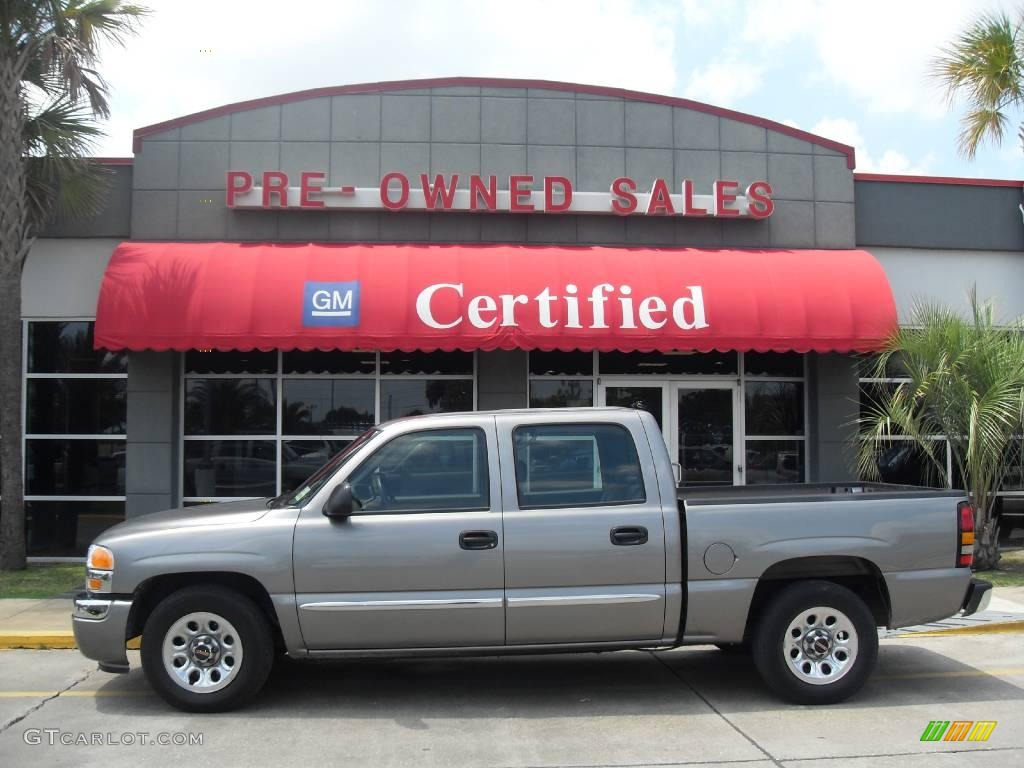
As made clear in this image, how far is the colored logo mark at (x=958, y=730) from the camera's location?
18.5ft

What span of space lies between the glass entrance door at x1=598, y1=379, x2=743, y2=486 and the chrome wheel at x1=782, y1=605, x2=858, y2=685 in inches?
273

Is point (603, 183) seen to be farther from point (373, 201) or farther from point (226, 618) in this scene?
point (226, 618)

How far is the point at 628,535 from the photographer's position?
6078 millimetres

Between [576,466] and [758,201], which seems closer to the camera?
[576,466]

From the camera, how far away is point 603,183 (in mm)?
13250

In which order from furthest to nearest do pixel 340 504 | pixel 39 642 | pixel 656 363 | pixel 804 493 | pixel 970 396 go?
pixel 656 363 < pixel 970 396 < pixel 39 642 < pixel 804 493 < pixel 340 504

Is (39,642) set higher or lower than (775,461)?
lower

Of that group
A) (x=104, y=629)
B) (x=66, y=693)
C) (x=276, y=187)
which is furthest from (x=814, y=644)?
(x=276, y=187)

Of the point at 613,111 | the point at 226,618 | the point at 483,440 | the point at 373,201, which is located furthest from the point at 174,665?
the point at 613,111

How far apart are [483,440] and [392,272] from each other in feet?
20.2

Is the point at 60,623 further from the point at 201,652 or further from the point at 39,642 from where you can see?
the point at 201,652

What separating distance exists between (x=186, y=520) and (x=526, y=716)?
8.47 feet

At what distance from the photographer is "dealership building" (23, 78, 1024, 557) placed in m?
12.4

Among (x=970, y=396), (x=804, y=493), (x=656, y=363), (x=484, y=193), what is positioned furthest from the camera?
(x=656, y=363)
